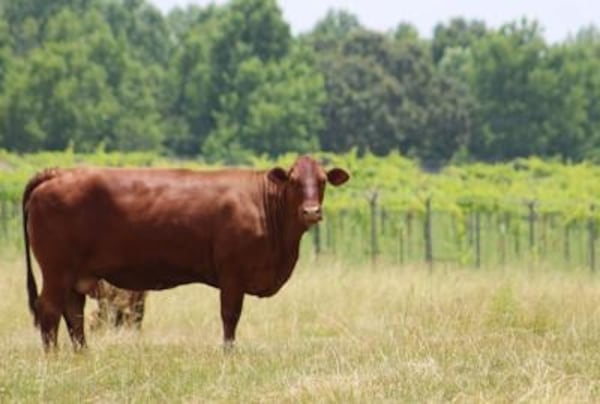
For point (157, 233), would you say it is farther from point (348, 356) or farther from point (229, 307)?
point (348, 356)

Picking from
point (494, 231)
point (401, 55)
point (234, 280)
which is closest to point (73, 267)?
point (234, 280)

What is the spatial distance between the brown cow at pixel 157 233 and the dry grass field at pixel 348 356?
465 millimetres

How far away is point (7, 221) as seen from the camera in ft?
109

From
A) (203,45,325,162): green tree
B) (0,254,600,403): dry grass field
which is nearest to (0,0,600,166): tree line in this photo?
(203,45,325,162): green tree

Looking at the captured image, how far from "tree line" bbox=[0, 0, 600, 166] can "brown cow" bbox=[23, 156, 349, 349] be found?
5209 cm

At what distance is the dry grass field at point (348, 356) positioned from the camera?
7270mm

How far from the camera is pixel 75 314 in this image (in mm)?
10117

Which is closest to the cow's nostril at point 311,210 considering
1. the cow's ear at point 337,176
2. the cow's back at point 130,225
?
the cow's back at point 130,225

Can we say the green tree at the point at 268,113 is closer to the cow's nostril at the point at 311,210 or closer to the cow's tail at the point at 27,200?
the cow's tail at the point at 27,200

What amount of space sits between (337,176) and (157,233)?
1.51 m

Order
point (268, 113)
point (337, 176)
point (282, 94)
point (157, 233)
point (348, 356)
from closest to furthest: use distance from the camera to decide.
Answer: point (348, 356)
point (157, 233)
point (337, 176)
point (268, 113)
point (282, 94)

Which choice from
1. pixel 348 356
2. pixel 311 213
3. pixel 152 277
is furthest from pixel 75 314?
pixel 348 356

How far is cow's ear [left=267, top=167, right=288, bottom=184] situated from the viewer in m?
10.1

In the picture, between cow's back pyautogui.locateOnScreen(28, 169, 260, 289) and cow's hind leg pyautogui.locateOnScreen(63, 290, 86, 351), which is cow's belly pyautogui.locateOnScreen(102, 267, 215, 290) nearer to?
cow's back pyautogui.locateOnScreen(28, 169, 260, 289)
